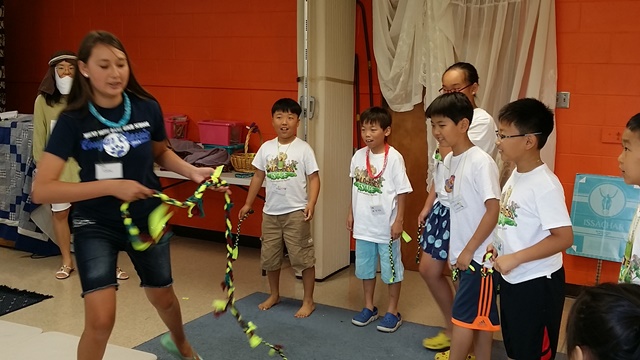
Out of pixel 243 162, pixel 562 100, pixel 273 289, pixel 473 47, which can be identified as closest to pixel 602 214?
pixel 562 100

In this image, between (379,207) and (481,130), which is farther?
(379,207)

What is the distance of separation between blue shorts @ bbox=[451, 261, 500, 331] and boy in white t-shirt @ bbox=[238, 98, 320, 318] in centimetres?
130

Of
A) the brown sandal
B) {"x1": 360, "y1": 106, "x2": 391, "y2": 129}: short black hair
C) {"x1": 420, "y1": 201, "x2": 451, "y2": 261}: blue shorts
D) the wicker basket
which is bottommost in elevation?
the brown sandal

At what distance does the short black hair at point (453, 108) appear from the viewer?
282 cm

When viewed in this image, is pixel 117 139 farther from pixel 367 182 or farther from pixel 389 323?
pixel 389 323

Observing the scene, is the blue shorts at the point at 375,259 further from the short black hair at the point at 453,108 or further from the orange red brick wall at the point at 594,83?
the orange red brick wall at the point at 594,83

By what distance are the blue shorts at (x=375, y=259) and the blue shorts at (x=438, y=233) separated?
1.55ft

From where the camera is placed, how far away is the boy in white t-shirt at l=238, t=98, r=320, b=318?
3.84 m

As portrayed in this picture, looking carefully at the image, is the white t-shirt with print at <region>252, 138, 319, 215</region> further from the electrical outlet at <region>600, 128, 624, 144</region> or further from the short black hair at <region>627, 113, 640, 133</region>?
the short black hair at <region>627, 113, 640, 133</region>

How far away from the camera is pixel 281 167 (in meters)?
3.87

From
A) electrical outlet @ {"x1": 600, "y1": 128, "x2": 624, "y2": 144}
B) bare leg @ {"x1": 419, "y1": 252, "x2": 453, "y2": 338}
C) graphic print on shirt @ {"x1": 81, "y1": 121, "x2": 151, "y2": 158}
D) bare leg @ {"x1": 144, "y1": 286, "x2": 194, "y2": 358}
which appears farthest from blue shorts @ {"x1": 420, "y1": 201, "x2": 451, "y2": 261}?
electrical outlet @ {"x1": 600, "y1": 128, "x2": 624, "y2": 144}

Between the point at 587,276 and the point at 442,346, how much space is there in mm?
1439

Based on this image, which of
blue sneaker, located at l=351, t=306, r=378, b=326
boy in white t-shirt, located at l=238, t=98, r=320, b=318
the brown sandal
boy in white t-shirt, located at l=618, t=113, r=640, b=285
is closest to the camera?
boy in white t-shirt, located at l=618, t=113, r=640, b=285

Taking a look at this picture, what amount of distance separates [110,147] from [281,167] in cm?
156
